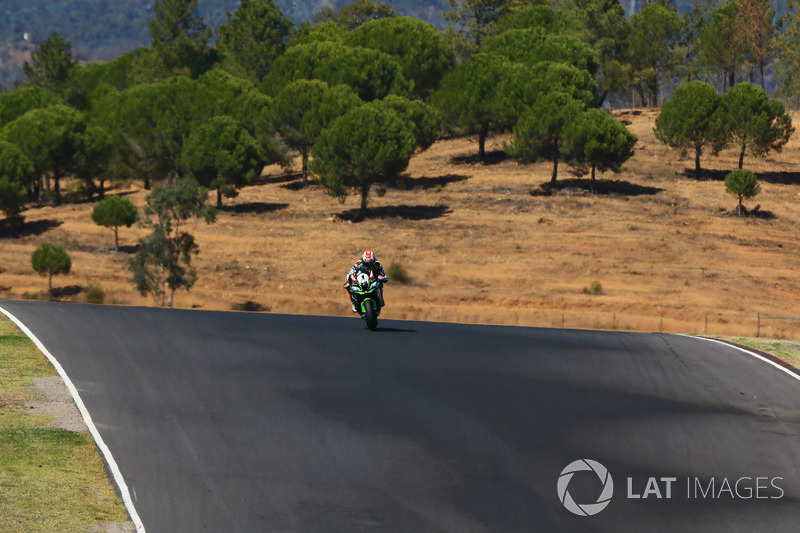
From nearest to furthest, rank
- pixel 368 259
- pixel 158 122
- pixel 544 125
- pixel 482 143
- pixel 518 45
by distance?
pixel 368 259 < pixel 544 125 < pixel 482 143 < pixel 158 122 < pixel 518 45

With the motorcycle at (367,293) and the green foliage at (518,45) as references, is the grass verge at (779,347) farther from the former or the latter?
the green foliage at (518,45)

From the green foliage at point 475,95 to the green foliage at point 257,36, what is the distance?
3867 centimetres

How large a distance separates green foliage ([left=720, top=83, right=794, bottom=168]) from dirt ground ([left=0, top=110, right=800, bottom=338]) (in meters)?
4.33

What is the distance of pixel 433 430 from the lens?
571 inches

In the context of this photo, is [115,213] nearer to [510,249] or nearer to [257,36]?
[510,249]

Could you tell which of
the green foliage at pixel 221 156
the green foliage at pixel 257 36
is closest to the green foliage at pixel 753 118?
the green foliage at pixel 221 156

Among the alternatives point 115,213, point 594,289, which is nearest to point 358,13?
point 115,213

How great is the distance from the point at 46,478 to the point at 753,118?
7149 centimetres

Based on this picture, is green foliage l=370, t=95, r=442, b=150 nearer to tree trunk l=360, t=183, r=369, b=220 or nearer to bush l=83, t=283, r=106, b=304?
tree trunk l=360, t=183, r=369, b=220

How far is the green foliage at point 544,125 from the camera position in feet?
240

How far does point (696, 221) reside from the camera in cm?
6762

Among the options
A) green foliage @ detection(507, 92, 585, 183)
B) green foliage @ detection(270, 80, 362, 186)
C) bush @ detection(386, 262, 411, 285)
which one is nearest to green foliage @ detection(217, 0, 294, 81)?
green foliage @ detection(270, 80, 362, 186)

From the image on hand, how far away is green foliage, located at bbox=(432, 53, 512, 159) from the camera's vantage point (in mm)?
82812

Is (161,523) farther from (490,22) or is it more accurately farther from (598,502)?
(490,22)
